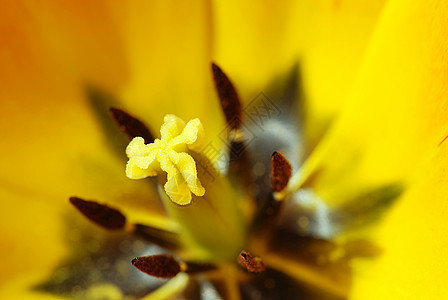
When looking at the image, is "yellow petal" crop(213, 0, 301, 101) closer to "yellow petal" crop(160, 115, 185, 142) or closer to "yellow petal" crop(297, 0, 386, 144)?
"yellow petal" crop(297, 0, 386, 144)

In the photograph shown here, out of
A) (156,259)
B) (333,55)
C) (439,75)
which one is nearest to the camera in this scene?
(439,75)

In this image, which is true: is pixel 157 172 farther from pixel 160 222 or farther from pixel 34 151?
pixel 34 151

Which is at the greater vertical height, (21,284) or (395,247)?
(395,247)

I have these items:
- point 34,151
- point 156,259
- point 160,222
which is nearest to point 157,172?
point 156,259

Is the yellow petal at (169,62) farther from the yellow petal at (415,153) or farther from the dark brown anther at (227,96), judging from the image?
the yellow petal at (415,153)

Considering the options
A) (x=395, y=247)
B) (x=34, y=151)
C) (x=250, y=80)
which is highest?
(x=250, y=80)

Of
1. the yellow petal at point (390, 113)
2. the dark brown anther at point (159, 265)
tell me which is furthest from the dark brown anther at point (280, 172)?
the dark brown anther at point (159, 265)

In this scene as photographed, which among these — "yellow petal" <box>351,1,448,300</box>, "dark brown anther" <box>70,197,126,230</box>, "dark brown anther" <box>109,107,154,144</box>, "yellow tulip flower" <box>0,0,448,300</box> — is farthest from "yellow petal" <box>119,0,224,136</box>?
"yellow petal" <box>351,1,448,300</box>

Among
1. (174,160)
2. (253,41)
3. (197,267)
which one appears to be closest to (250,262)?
(197,267)
